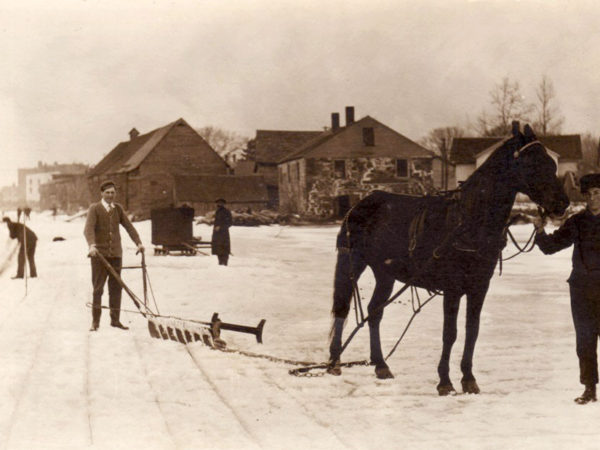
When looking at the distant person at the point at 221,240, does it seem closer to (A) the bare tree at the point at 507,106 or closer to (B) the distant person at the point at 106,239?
(B) the distant person at the point at 106,239

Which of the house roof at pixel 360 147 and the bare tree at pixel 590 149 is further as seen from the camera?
the house roof at pixel 360 147

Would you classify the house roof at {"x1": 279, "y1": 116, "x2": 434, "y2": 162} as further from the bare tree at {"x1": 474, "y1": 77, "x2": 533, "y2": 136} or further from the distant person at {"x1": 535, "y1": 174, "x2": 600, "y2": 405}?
the distant person at {"x1": 535, "y1": 174, "x2": 600, "y2": 405}

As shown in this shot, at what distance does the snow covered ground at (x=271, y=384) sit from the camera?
4.76m

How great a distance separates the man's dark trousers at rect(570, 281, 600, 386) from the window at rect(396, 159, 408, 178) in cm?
3043

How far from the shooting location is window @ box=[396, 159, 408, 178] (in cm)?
3562


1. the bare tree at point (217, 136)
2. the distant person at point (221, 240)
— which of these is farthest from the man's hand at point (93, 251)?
the bare tree at point (217, 136)

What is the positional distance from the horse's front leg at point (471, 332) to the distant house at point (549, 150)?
3.53ft

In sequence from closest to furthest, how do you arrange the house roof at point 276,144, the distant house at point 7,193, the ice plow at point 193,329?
the ice plow at point 193,329
the distant house at point 7,193
the house roof at point 276,144

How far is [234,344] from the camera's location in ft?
25.9

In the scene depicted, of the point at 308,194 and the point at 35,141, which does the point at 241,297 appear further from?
the point at 308,194

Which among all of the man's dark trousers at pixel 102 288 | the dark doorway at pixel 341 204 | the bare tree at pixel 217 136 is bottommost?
the man's dark trousers at pixel 102 288

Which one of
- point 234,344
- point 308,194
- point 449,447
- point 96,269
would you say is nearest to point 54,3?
point 96,269

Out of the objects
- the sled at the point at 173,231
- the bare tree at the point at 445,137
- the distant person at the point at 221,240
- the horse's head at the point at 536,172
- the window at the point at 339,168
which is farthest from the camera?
the window at the point at 339,168

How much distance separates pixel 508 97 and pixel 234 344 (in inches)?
217
